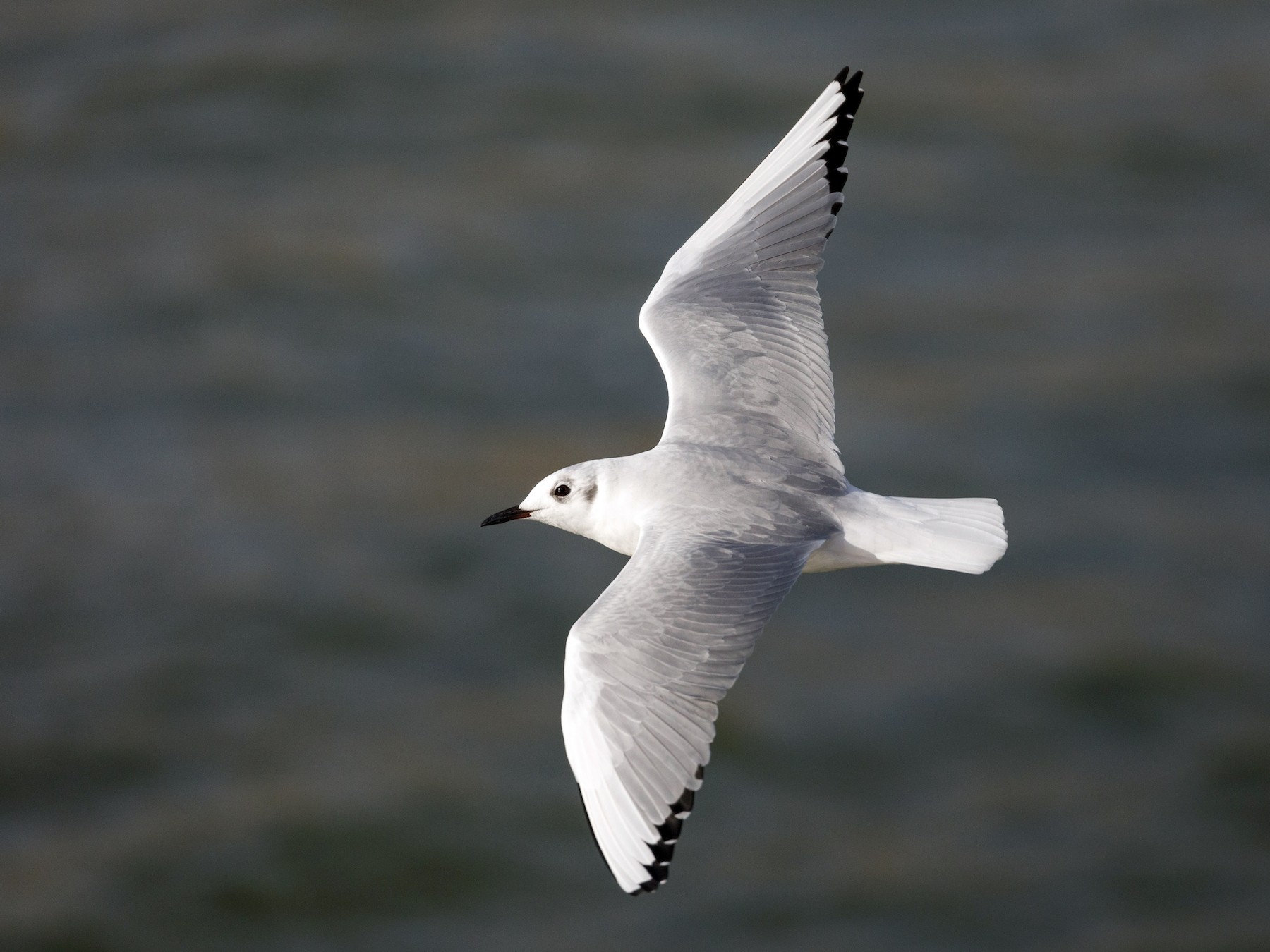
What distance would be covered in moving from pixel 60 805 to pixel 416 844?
191 cm

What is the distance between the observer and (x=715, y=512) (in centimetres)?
441

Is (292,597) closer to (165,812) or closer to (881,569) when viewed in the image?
(165,812)

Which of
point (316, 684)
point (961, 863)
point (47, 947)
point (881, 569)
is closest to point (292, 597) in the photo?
point (316, 684)

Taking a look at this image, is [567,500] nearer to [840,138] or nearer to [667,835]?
[667,835]

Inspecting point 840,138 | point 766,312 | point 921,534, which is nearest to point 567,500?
point 766,312

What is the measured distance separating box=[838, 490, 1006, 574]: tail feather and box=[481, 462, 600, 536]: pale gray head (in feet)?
2.29

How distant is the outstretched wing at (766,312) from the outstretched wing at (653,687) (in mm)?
759

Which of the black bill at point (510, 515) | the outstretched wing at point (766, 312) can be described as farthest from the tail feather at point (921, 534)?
the black bill at point (510, 515)

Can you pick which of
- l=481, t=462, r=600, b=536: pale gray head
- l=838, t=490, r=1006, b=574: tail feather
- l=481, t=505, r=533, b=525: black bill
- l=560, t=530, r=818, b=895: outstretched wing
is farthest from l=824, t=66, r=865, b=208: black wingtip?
l=560, t=530, r=818, b=895: outstretched wing

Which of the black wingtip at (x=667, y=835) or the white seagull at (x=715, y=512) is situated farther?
the white seagull at (x=715, y=512)

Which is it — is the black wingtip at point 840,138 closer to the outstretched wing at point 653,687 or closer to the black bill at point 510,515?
the black bill at point 510,515

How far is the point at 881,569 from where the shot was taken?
941 centimetres

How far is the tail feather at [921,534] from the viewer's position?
176 inches

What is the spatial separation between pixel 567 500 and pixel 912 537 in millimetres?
973
